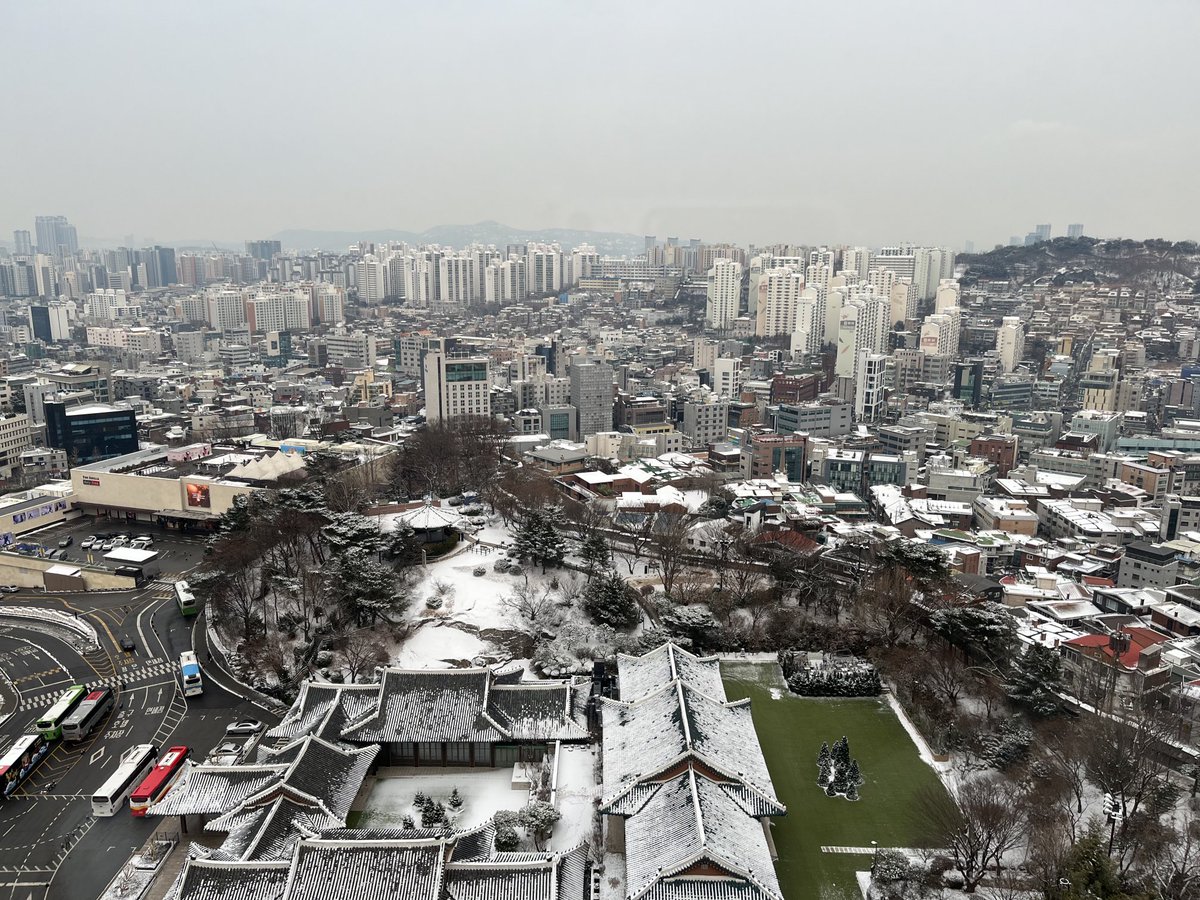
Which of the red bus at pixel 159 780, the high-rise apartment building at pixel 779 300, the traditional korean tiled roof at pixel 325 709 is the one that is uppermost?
the high-rise apartment building at pixel 779 300

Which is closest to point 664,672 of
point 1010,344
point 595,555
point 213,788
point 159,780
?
point 595,555

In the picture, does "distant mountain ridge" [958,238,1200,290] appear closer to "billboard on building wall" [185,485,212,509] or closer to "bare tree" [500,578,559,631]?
"bare tree" [500,578,559,631]

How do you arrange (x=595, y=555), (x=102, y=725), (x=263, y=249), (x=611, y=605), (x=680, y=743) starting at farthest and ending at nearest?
(x=263, y=249), (x=595, y=555), (x=611, y=605), (x=102, y=725), (x=680, y=743)

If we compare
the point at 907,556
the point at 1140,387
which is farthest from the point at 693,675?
the point at 1140,387

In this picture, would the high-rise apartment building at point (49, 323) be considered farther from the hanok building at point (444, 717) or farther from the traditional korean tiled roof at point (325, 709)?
the hanok building at point (444, 717)

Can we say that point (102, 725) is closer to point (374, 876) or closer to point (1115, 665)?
point (374, 876)

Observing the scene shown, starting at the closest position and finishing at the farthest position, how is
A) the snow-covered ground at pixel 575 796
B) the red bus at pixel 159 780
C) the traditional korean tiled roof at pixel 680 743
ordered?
the traditional korean tiled roof at pixel 680 743
the snow-covered ground at pixel 575 796
the red bus at pixel 159 780

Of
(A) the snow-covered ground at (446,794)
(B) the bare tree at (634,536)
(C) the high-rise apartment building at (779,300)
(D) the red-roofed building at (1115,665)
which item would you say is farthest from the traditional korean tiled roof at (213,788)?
(C) the high-rise apartment building at (779,300)
